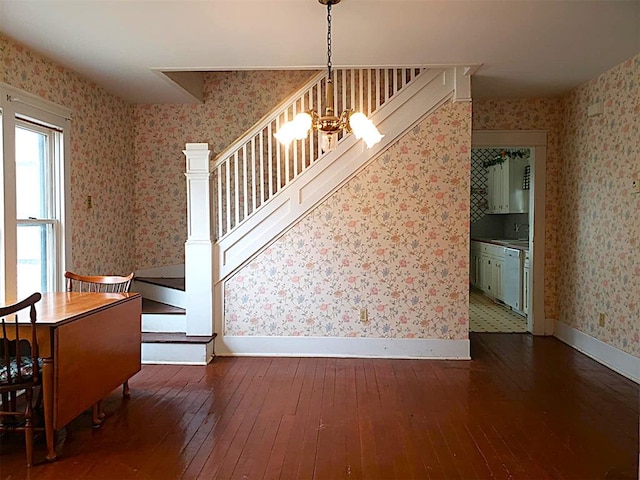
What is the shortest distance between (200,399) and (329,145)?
1.96 meters

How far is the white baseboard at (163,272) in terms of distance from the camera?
17.6 ft

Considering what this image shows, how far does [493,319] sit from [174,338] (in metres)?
3.94

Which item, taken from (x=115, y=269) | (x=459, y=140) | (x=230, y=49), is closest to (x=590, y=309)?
(x=459, y=140)

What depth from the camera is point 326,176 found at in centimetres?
429

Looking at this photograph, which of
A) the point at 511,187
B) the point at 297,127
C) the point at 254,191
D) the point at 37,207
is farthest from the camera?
the point at 511,187

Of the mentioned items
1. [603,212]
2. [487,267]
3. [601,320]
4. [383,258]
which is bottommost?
[601,320]

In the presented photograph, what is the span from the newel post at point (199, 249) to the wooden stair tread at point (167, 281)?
1.31ft

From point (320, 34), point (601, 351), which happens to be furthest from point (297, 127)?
point (601, 351)

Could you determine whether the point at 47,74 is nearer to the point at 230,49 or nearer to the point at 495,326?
the point at 230,49

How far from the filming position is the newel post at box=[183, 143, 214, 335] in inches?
167

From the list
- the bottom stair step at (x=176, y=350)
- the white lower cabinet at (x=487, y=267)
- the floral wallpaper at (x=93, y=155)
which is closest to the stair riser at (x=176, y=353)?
the bottom stair step at (x=176, y=350)

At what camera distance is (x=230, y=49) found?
3.53 metres

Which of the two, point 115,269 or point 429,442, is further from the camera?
point 115,269

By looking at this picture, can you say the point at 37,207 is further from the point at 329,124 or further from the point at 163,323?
the point at 329,124
